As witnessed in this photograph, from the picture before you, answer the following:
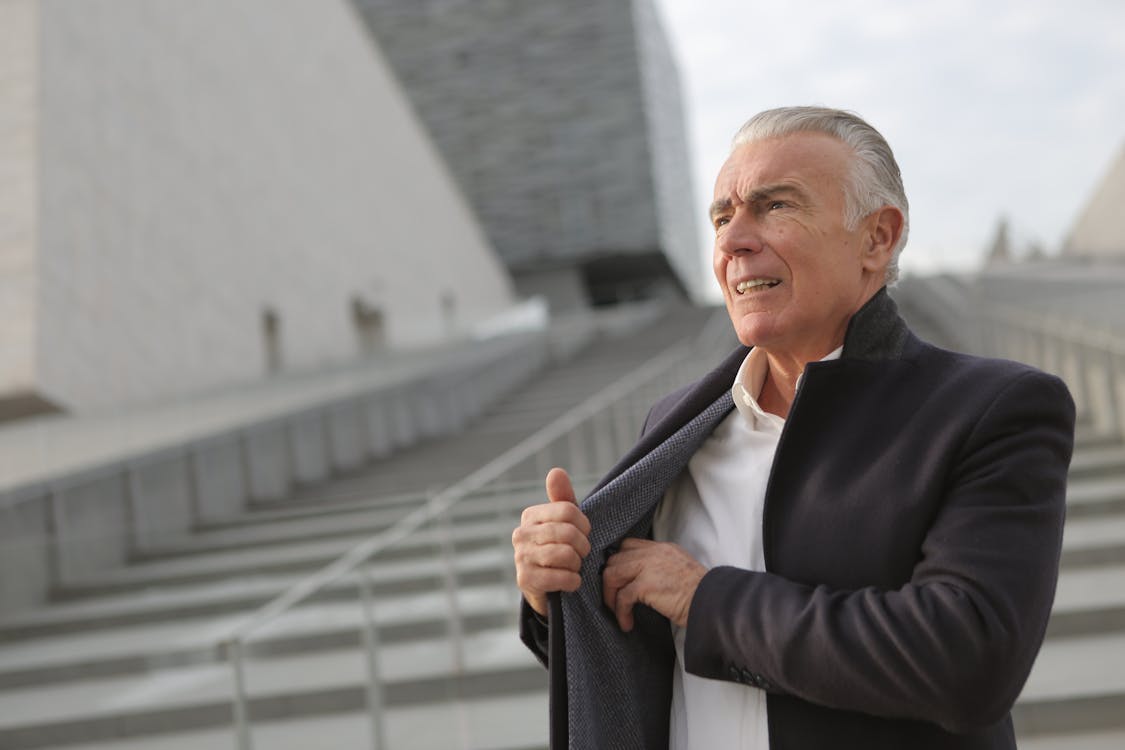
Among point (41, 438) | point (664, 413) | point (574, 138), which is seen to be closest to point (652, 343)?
point (41, 438)

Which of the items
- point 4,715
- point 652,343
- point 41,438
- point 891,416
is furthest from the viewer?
point 652,343

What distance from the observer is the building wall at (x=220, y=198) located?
948 centimetres

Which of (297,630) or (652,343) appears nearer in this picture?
(297,630)

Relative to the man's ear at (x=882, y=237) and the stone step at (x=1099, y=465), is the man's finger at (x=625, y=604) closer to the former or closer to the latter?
the man's ear at (x=882, y=237)

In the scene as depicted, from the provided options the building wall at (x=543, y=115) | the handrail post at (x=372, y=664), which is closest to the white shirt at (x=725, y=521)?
the handrail post at (x=372, y=664)

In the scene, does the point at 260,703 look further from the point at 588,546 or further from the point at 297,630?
the point at 588,546

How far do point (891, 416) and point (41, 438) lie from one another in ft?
24.2

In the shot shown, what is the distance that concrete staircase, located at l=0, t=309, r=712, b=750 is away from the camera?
3844 mm

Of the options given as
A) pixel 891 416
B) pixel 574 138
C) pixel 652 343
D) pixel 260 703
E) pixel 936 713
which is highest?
pixel 574 138

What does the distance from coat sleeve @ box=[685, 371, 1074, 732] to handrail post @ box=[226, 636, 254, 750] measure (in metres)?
2.53

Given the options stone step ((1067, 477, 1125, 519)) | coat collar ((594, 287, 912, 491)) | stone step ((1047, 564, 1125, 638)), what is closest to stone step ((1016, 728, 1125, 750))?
stone step ((1047, 564, 1125, 638))

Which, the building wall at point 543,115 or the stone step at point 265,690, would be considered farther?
the building wall at point 543,115

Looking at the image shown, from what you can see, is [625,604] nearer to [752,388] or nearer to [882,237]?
[752,388]

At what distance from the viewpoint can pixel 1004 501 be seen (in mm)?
1244
